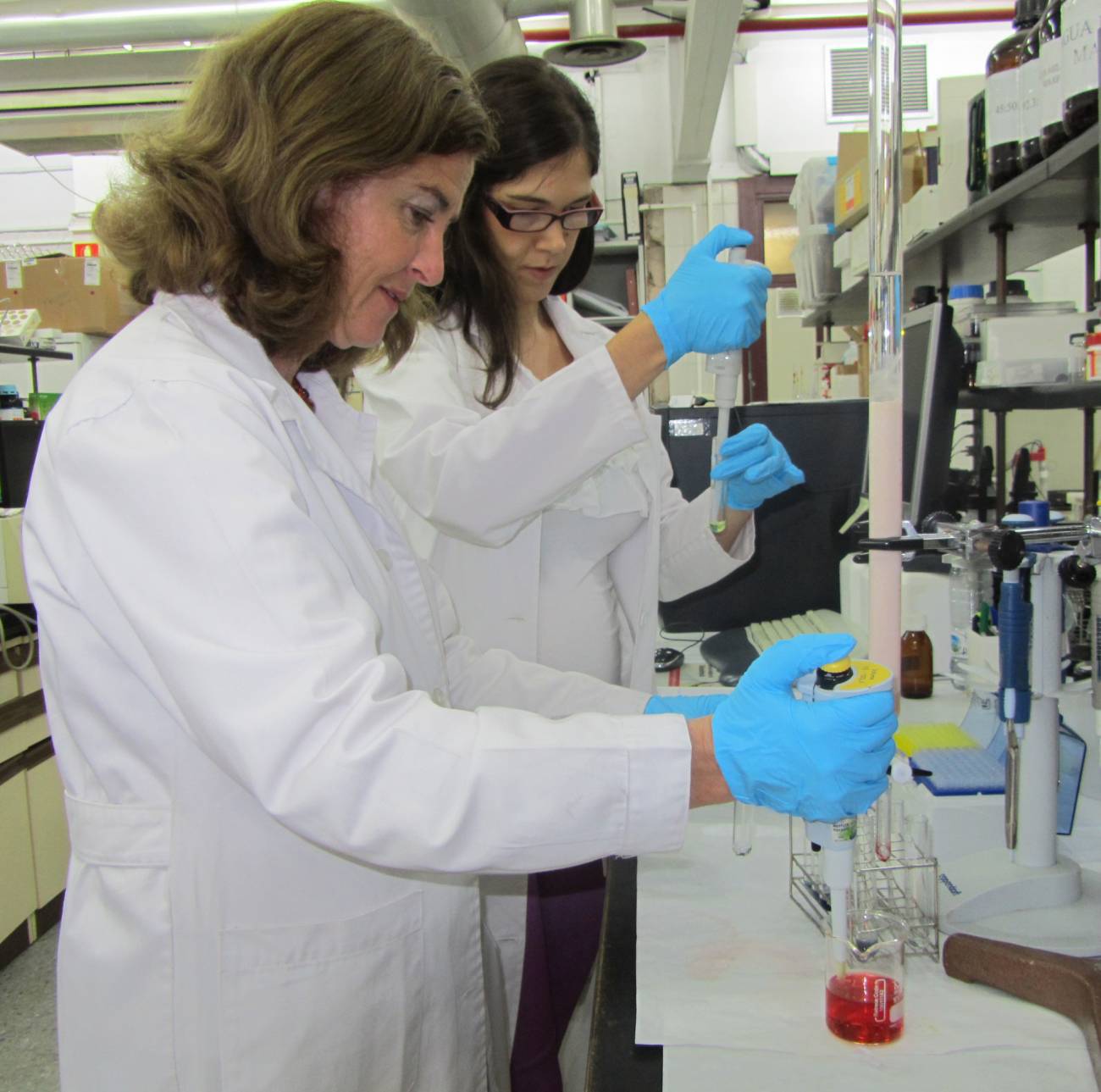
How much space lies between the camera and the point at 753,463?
1.55m

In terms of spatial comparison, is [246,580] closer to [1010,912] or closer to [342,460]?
[342,460]

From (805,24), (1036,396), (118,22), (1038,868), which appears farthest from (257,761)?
(805,24)

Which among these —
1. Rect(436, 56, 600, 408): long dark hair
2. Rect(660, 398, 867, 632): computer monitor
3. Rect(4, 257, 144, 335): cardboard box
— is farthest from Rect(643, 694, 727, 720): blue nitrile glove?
Rect(4, 257, 144, 335): cardboard box

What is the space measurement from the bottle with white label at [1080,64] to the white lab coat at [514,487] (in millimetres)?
720

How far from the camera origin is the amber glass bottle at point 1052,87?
4.64ft

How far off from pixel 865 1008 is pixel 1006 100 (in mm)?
1404

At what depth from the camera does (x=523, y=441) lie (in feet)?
4.31

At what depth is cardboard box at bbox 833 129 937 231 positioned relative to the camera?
7.57 feet

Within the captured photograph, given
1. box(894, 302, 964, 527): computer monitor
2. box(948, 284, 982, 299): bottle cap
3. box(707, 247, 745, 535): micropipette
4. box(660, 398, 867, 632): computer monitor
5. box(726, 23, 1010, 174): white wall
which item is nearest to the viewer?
box(707, 247, 745, 535): micropipette

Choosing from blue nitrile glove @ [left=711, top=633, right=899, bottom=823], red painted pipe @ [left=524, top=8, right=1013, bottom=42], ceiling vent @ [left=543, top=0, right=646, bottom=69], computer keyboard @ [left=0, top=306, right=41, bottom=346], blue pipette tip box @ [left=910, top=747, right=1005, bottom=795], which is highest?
red painted pipe @ [left=524, top=8, right=1013, bottom=42]

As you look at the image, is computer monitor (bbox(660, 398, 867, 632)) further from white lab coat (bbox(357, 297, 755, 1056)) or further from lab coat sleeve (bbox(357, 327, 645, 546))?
lab coat sleeve (bbox(357, 327, 645, 546))

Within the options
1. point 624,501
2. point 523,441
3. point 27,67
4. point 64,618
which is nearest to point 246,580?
point 64,618

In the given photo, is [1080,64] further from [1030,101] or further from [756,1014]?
[756,1014]

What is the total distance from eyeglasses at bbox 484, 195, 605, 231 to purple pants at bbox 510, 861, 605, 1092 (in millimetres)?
933
